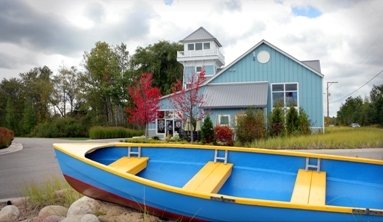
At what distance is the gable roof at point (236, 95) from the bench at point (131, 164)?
18250 millimetres

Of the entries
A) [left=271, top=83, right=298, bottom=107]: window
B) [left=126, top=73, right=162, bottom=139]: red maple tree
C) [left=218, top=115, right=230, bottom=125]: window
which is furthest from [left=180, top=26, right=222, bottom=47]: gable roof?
[left=218, top=115, right=230, bottom=125]: window

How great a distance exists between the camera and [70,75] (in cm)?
4619

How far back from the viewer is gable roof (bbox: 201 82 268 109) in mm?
24203

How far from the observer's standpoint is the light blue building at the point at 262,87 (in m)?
24.6

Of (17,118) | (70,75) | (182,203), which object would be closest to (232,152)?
(182,203)

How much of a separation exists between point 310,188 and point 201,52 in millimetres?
31129

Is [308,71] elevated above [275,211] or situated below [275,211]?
above

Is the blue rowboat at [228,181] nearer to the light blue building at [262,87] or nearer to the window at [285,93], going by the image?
the light blue building at [262,87]

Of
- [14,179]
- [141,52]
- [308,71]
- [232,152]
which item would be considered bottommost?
[14,179]

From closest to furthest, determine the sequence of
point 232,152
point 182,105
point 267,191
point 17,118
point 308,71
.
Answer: point 267,191, point 232,152, point 182,105, point 308,71, point 17,118

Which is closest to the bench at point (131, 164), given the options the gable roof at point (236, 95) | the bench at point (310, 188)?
the bench at point (310, 188)

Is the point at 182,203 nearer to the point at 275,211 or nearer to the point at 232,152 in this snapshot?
the point at 275,211

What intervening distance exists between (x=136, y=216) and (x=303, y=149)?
12.7 m

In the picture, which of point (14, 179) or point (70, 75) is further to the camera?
point (70, 75)
